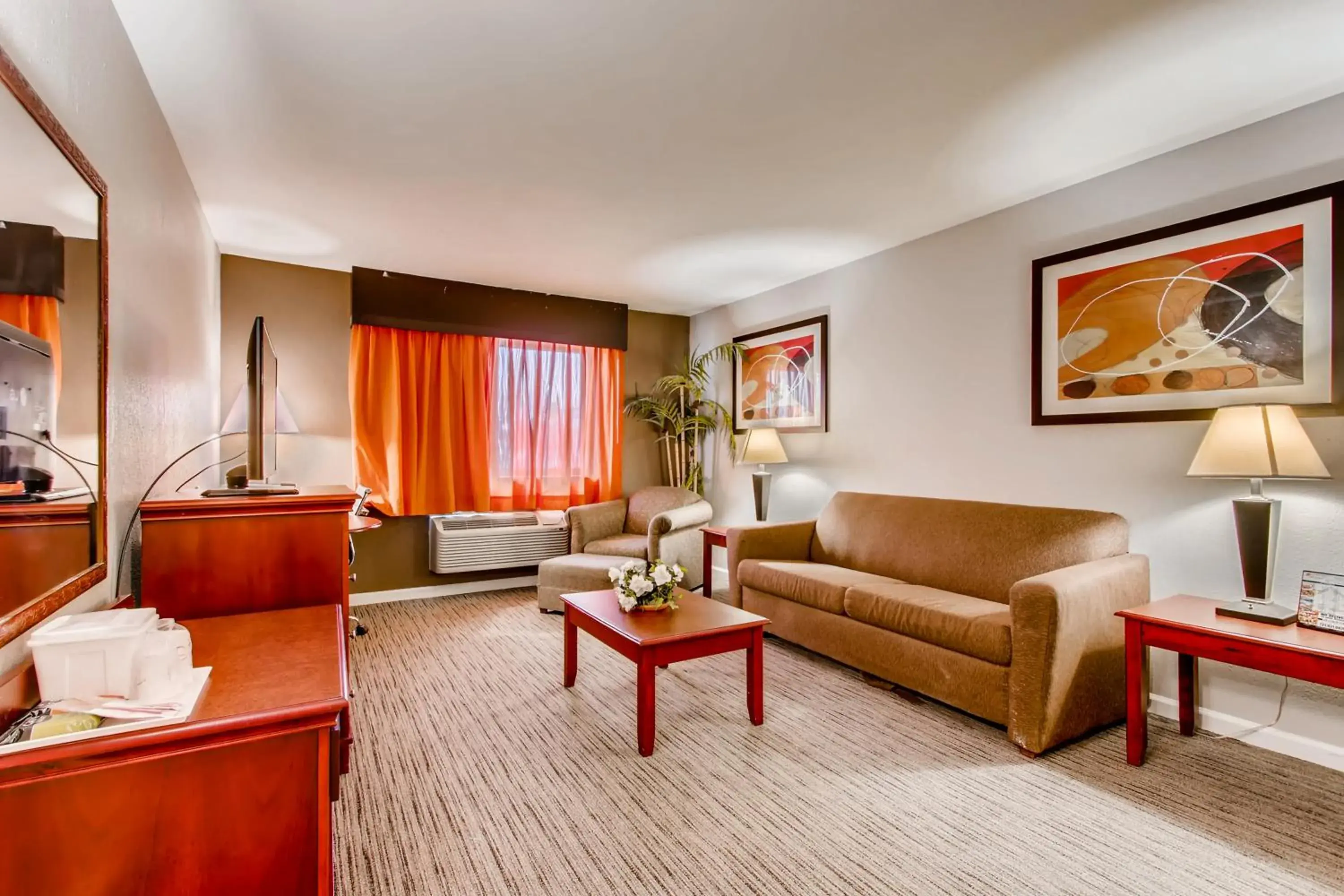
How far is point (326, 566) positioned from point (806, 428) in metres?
3.43

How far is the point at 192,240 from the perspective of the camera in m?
3.06

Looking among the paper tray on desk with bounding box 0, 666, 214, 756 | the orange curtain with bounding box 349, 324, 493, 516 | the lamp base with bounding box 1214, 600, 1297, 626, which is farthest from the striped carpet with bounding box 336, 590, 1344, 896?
the orange curtain with bounding box 349, 324, 493, 516

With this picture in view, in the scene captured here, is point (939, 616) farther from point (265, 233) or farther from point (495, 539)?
point (265, 233)

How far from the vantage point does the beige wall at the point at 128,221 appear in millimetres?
1356

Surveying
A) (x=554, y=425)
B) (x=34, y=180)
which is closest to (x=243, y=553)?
(x=34, y=180)

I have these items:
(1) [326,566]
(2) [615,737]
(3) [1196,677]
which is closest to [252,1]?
(1) [326,566]

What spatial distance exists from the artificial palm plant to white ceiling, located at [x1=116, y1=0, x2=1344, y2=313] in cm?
210

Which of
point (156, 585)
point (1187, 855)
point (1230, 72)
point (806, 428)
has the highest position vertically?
point (1230, 72)

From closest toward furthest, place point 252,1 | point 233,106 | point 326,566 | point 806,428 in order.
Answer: point 252,1 → point 326,566 → point 233,106 → point 806,428

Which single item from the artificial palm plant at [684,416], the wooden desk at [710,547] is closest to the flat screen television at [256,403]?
the wooden desk at [710,547]

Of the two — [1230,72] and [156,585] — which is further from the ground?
[1230,72]

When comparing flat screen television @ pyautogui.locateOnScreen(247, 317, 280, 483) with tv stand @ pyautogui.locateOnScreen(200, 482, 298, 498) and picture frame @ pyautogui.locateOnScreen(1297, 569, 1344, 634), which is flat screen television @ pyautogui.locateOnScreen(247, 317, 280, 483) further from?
picture frame @ pyautogui.locateOnScreen(1297, 569, 1344, 634)

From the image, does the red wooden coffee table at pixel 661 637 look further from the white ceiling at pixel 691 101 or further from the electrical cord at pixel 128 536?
the white ceiling at pixel 691 101

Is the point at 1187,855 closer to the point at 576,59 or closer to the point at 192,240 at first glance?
the point at 576,59
